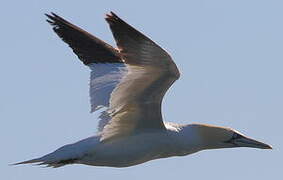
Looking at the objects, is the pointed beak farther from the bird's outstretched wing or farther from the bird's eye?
the bird's outstretched wing

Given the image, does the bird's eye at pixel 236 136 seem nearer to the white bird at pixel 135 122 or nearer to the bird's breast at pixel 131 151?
the white bird at pixel 135 122

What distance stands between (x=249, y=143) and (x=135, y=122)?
2.14 metres

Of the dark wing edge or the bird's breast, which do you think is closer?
the bird's breast

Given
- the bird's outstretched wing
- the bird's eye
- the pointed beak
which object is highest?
the bird's outstretched wing

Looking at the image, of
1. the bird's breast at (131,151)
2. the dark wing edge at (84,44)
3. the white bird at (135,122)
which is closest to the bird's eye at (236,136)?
the white bird at (135,122)

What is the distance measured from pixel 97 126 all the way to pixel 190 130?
1359 mm

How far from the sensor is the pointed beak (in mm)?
17062

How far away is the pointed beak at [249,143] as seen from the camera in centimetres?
1706

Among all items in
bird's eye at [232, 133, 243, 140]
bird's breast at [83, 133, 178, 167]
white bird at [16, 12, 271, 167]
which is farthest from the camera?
bird's eye at [232, 133, 243, 140]

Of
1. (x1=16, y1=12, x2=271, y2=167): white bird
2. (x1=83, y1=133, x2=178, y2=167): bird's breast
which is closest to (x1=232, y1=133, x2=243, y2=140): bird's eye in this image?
(x1=16, y1=12, x2=271, y2=167): white bird

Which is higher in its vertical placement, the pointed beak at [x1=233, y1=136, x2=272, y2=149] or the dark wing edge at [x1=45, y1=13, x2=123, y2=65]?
the dark wing edge at [x1=45, y1=13, x2=123, y2=65]

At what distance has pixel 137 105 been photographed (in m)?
15.7

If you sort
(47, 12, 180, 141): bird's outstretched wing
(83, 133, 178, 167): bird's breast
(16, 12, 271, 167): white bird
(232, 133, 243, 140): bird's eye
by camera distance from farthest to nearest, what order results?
(232, 133, 243, 140): bird's eye
(83, 133, 178, 167): bird's breast
(16, 12, 271, 167): white bird
(47, 12, 180, 141): bird's outstretched wing

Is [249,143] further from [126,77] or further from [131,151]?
[126,77]
